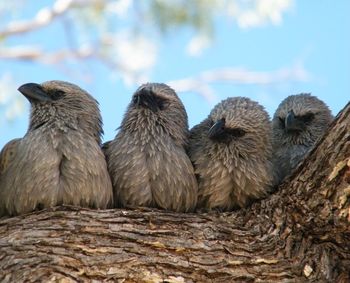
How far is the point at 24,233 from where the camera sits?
4070 mm

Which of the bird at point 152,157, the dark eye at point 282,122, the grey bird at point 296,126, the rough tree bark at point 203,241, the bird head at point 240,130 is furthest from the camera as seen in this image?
the dark eye at point 282,122

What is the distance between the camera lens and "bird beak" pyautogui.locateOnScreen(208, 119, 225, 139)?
4816mm

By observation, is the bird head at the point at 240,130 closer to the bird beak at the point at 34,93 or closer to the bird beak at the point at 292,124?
the bird beak at the point at 292,124

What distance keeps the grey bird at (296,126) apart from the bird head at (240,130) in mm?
312

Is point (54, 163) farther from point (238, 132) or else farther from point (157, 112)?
point (238, 132)

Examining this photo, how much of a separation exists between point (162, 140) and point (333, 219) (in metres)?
1.31

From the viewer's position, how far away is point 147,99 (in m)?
5.05

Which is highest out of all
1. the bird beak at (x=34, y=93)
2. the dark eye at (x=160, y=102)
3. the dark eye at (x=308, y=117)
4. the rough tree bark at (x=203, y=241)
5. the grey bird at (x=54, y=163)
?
the bird beak at (x=34, y=93)

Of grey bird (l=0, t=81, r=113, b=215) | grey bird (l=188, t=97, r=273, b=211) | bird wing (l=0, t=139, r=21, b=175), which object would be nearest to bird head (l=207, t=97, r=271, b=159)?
grey bird (l=188, t=97, r=273, b=211)

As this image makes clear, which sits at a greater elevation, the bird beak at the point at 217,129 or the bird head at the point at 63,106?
the bird head at the point at 63,106

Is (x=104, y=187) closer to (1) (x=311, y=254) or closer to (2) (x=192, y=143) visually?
(2) (x=192, y=143)

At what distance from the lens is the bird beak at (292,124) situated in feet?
17.5

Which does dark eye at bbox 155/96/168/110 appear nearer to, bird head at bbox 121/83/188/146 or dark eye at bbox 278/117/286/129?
bird head at bbox 121/83/188/146

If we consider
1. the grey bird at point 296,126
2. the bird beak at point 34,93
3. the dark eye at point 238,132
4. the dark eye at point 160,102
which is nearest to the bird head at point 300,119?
the grey bird at point 296,126
